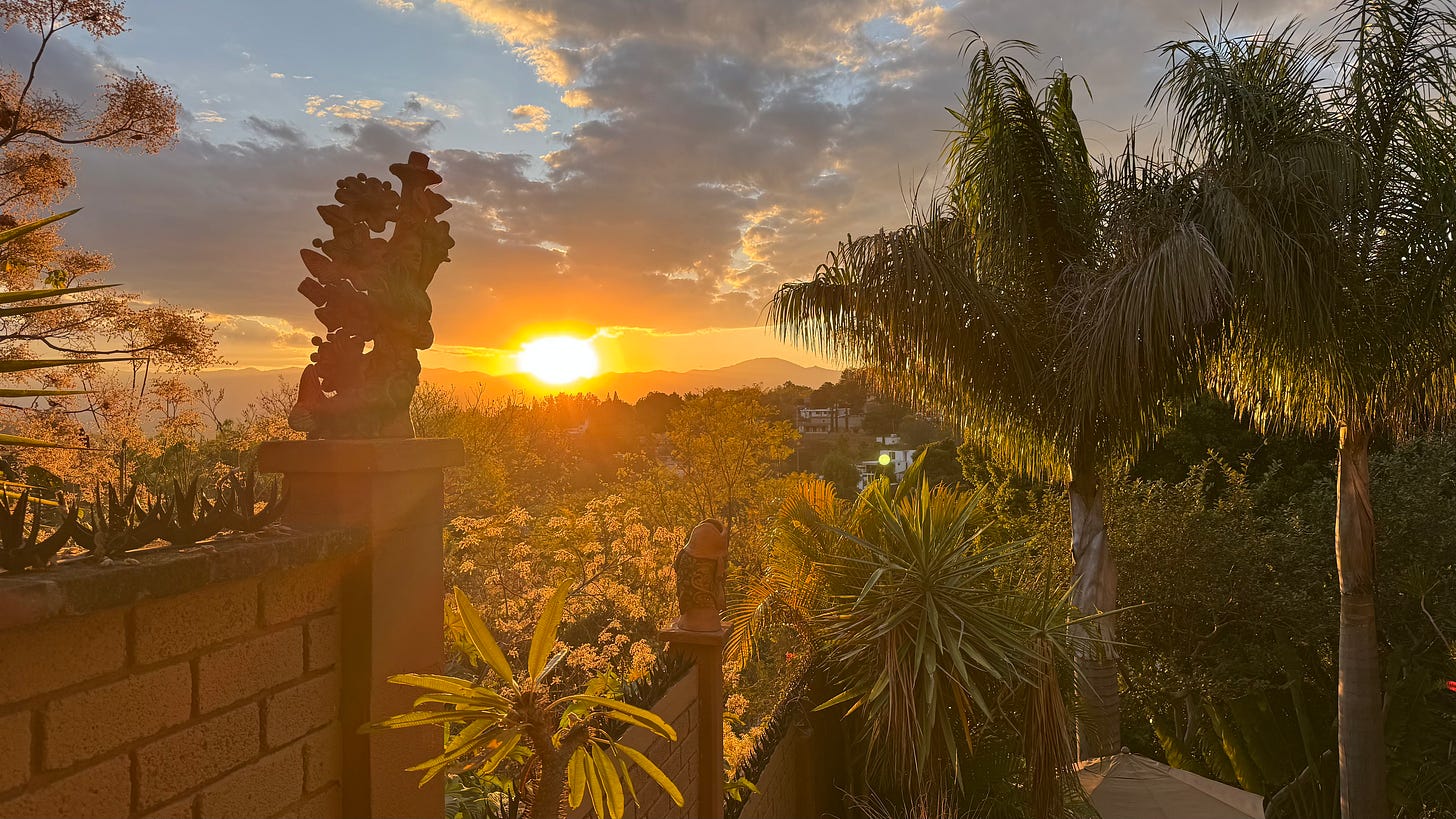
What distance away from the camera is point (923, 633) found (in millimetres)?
6691

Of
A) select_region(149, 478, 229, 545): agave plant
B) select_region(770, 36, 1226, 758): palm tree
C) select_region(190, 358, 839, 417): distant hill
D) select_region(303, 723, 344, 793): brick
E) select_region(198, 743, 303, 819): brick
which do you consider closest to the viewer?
select_region(149, 478, 229, 545): agave plant

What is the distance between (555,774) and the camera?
2.53 meters

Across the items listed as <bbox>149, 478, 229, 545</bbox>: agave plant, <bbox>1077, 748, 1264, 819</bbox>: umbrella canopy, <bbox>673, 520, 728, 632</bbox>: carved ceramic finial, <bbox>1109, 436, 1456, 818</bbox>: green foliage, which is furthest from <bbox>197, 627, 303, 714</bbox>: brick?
<bbox>1109, 436, 1456, 818</bbox>: green foliage

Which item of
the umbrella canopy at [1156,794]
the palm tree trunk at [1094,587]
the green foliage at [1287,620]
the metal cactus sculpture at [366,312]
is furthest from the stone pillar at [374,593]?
the green foliage at [1287,620]

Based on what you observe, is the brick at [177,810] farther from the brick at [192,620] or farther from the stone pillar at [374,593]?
the stone pillar at [374,593]

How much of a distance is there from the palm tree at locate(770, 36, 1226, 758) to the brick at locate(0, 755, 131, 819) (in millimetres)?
7847

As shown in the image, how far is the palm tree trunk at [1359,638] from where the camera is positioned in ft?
27.2

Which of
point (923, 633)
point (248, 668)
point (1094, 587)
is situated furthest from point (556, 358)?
point (248, 668)

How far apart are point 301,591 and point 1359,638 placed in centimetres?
1082

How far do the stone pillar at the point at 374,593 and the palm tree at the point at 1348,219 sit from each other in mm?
7939

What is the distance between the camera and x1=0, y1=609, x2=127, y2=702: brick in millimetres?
1469

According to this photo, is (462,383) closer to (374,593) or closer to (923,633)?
(923,633)

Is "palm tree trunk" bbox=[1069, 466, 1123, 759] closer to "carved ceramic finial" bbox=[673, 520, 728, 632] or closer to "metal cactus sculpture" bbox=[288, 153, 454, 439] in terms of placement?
"carved ceramic finial" bbox=[673, 520, 728, 632]

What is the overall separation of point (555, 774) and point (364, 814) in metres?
0.62
